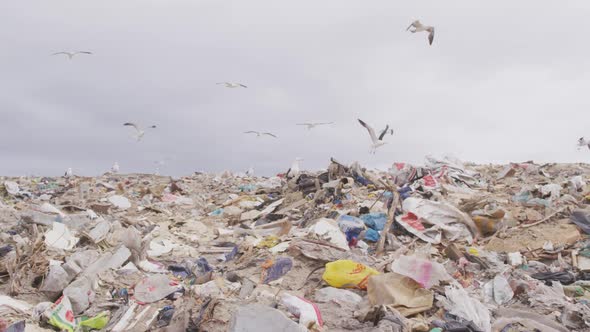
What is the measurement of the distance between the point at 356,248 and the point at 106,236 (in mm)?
2901

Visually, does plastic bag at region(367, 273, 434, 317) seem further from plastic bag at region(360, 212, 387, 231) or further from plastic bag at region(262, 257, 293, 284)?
plastic bag at region(360, 212, 387, 231)

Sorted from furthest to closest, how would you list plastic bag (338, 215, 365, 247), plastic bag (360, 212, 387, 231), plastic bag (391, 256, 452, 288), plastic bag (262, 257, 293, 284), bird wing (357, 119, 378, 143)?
bird wing (357, 119, 378, 143)
plastic bag (360, 212, 387, 231)
plastic bag (338, 215, 365, 247)
plastic bag (262, 257, 293, 284)
plastic bag (391, 256, 452, 288)

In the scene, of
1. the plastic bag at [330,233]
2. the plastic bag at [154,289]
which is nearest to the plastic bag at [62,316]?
the plastic bag at [154,289]

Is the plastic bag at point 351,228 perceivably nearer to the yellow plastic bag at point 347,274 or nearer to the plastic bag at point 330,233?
the plastic bag at point 330,233

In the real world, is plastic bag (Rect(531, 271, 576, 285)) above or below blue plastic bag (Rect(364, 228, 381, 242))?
above

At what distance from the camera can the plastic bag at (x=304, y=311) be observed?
117 inches

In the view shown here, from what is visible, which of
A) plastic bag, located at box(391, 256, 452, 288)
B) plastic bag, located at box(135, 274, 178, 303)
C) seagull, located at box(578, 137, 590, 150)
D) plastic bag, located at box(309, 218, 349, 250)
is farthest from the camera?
seagull, located at box(578, 137, 590, 150)

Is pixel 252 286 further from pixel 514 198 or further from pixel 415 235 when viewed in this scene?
pixel 514 198

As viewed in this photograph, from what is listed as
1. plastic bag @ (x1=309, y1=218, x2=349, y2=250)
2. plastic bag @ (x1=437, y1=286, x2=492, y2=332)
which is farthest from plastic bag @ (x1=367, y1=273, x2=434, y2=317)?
plastic bag @ (x1=309, y1=218, x2=349, y2=250)

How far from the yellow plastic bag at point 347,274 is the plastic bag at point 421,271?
9.2 inches

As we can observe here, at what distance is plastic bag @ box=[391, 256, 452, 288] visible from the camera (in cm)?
350

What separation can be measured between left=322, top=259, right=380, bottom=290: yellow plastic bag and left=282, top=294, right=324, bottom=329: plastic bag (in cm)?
54

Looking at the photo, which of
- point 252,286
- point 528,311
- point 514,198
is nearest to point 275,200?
point 514,198

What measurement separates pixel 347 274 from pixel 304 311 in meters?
0.77
